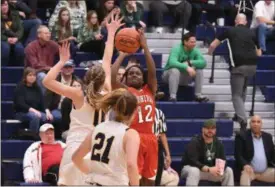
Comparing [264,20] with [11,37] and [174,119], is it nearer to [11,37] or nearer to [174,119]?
[174,119]

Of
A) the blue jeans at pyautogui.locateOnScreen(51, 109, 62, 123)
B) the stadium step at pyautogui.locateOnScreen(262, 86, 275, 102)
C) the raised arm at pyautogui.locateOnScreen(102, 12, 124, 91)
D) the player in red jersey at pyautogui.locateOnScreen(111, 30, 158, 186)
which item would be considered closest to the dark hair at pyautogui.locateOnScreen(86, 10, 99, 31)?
the blue jeans at pyautogui.locateOnScreen(51, 109, 62, 123)

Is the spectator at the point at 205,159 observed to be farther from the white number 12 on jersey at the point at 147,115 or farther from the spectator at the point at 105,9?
the spectator at the point at 105,9

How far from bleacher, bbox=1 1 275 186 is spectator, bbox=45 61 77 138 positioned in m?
0.42

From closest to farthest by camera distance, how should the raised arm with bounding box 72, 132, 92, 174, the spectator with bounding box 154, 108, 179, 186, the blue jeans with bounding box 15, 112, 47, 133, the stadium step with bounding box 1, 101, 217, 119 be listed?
the raised arm with bounding box 72, 132, 92, 174 < the spectator with bounding box 154, 108, 179, 186 < the blue jeans with bounding box 15, 112, 47, 133 < the stadium step with bounding box 1, 101, 217, 119

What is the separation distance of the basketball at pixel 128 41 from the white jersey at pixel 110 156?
250cm

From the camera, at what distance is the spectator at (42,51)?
12.0 metres

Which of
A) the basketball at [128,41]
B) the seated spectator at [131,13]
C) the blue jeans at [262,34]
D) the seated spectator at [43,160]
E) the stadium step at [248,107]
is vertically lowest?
the seated spectator at [43,160]

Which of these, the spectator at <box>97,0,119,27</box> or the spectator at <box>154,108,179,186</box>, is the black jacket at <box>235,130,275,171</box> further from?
the spectator at <box>97,0,119,27</box>

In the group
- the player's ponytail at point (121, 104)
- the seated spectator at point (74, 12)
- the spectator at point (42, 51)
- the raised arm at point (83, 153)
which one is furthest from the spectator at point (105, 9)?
the player's ponytail at point (121, 104)

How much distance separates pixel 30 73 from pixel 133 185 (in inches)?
211

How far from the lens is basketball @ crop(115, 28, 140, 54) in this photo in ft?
28.7

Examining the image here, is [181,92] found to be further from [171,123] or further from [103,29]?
[103,29]

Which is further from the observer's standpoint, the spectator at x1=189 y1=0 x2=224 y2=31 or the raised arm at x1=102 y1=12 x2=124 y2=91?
the spectator at x1=189 y1=0 x2=224 y2=31

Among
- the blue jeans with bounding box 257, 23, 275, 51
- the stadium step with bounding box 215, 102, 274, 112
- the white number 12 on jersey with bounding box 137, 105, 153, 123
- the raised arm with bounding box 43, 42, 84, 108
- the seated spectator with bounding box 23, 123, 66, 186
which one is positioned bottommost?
the seated spectator with bounding box 23, 123, 66, 186
